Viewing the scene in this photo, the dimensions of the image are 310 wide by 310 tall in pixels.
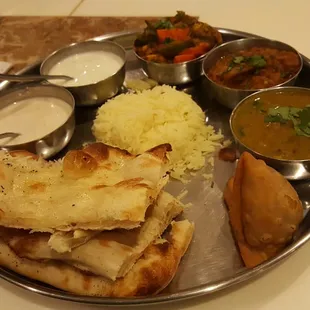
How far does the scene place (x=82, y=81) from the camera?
2566 millimetres

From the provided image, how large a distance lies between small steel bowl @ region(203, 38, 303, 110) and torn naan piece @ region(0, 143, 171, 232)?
25.6 inches

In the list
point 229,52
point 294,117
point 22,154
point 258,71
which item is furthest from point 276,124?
point 22,154

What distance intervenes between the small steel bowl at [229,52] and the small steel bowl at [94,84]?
0.47 m

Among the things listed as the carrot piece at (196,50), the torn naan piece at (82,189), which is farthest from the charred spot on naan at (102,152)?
the carrot piece at (196,50)

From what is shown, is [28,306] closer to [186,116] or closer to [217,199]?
[217,199]

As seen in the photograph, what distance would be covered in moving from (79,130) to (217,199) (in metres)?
0.86

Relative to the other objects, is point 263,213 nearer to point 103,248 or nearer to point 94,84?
point 103,248

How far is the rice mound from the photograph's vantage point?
221 cm

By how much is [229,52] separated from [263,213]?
1.21 m

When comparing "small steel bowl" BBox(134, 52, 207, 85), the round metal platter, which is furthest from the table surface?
"small steel bowl" BBox(134, 52, 207, 85)

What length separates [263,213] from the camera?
1.59m

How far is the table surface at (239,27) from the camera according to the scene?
1.56 metres

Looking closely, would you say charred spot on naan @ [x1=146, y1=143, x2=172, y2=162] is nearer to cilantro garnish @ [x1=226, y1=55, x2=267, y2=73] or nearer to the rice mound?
the rice mound

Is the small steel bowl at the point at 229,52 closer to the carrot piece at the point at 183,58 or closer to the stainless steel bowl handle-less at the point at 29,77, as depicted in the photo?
the carrot piece at the point at 183,58
